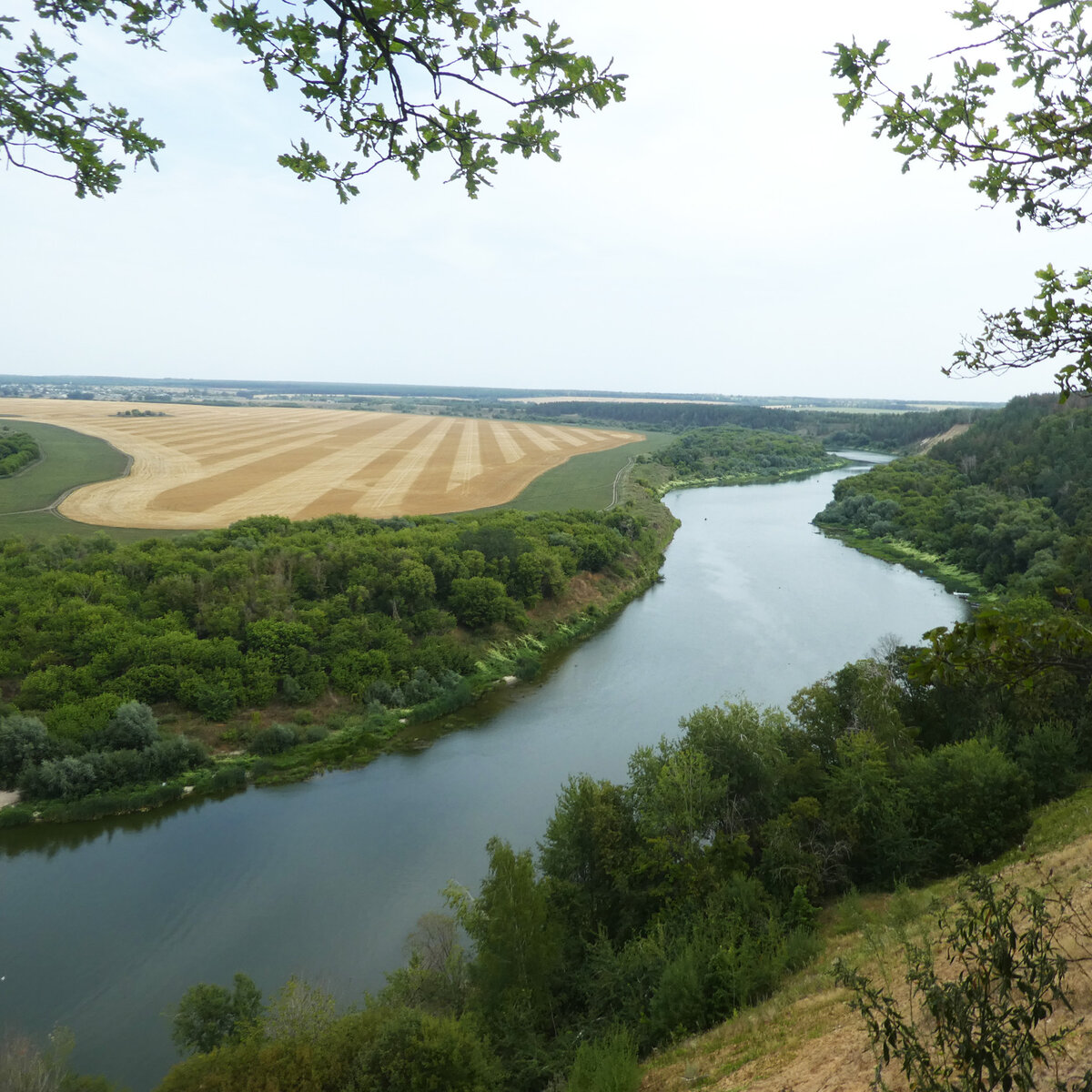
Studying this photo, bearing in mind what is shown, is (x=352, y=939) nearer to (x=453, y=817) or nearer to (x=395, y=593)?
(x=453, y=817)

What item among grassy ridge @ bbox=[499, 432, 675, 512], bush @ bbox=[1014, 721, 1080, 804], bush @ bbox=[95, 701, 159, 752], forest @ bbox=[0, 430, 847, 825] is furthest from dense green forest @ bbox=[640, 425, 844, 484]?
bush @ bbox=[95, 701, 159, 752]

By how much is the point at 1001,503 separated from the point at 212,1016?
50746 mm

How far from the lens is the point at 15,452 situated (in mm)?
50188

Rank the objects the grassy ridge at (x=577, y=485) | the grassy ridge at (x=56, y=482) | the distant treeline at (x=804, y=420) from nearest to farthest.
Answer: the grassy ridge at (x=56, y=482) → the grassy ridge at (x=577, y=485) → the distant treeline at (x=804, y=420)

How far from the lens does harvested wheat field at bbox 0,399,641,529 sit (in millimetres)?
42219

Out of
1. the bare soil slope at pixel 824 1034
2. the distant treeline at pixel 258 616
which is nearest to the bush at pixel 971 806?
the bare soil slope at pixel 824 1034

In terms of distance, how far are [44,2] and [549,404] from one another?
171 metres

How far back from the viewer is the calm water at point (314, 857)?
12031mm

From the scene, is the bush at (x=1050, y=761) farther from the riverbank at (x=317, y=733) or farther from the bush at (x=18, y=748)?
the bush at (x=18, y=748)

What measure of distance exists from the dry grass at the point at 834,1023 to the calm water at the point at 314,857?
22.9ft

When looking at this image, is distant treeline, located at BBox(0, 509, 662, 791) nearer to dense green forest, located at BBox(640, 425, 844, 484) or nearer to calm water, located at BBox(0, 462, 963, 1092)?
calm water, located at BBox(0, 462, 963, 1092)

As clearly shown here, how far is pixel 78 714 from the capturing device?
60.5 ft

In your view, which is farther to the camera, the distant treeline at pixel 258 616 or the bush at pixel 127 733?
the distant treeline at pixel 258 616

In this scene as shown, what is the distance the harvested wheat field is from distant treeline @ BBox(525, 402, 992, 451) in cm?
3276
